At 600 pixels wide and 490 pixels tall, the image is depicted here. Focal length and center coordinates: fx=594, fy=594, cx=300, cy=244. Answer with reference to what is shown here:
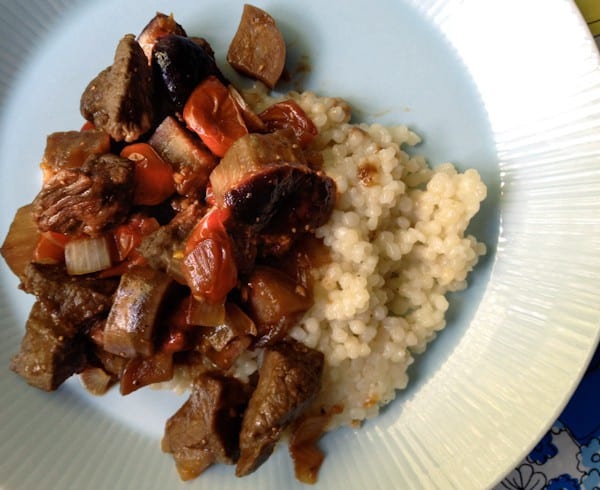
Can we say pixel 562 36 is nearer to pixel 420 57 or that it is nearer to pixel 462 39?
pixel 462 39

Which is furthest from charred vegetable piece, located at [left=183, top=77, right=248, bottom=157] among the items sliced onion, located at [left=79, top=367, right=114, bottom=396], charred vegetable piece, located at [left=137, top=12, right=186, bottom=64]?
sliced onion, located at [left=79, top=367, right=114, bottom=396]

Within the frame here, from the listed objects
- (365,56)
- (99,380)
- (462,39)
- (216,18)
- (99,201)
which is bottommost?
(99,380)

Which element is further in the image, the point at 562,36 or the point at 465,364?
the point at 465,364

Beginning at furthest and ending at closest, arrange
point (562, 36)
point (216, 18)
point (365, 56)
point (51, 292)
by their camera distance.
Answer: point (216, 18)
point (365, 56)
point (51, 292)
point (562, 36)

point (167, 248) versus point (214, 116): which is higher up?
point (214, 116)

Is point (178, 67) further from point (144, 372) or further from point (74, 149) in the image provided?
point (144, 372)

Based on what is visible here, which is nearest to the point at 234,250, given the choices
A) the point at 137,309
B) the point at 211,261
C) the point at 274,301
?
the point at 211,261

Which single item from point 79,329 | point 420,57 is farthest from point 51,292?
point 420,57

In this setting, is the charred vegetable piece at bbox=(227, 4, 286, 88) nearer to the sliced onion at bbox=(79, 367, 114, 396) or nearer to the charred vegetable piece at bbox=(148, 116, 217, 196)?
the charred vegetable piece at bbox=(148, 116, 217, 196)
